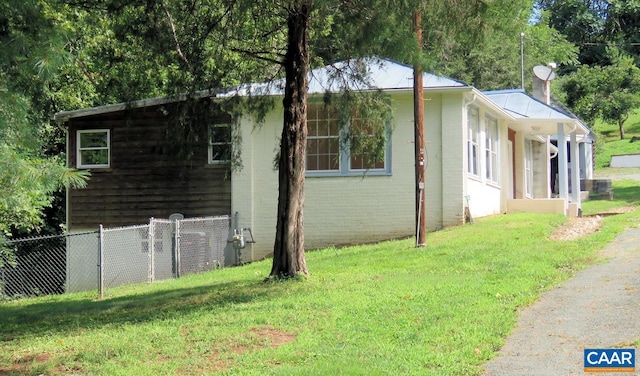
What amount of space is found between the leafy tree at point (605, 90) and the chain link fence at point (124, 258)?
3462cm

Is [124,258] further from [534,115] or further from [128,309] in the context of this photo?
[534,115]

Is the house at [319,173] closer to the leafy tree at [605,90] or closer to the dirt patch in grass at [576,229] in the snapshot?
the dirt patch in grass at [576,229]

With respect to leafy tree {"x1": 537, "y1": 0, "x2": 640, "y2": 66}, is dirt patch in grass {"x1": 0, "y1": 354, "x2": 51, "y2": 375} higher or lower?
lower

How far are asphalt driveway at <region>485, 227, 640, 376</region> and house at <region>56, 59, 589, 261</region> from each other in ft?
23.8

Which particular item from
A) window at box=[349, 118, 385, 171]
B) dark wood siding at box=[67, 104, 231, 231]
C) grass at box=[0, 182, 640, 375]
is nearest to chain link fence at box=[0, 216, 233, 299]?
dark wood siding at box=[67, 104, 231, 231]

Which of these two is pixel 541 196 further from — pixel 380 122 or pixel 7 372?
pixel 7 372

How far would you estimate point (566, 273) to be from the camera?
39.7 feet

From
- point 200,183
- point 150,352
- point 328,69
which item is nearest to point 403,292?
point 150,352

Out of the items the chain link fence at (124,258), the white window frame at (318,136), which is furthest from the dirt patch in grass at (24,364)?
the white window frame at (318,136)

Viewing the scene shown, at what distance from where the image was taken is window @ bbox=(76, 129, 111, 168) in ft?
69.4

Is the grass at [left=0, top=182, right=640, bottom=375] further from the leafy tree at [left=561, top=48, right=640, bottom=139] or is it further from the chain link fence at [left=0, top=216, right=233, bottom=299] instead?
the leafy tree at [left=561, top=48, right=640, bottom=139]

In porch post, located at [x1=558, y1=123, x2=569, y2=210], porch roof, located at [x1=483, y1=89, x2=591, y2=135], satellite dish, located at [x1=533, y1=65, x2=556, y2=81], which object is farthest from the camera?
satellite dish, located at [x1=533, y1=65, x2=556, y2=81]

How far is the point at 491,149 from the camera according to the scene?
868 inches

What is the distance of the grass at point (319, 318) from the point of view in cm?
794
